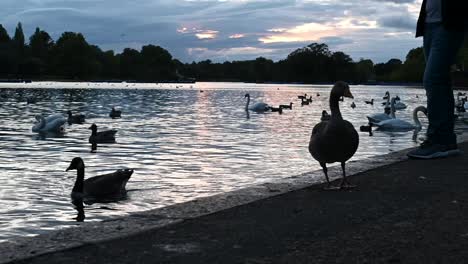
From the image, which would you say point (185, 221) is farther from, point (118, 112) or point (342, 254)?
point (118, 112)

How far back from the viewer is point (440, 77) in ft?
26.7

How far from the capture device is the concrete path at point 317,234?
390cm

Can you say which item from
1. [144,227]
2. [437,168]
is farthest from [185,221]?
[437,168]

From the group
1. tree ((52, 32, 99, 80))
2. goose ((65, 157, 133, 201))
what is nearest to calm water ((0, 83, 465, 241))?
goose ((65, 157, 133, 201))

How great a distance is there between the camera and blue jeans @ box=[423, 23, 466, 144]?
800 cm

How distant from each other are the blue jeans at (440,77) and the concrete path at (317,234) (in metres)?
2.14

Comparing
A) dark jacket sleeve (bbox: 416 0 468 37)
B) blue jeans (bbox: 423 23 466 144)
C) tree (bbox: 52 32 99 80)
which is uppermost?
tree (bbox: 52 32 99 80)

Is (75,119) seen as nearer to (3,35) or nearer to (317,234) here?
(317,234)

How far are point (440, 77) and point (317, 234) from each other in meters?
4.39

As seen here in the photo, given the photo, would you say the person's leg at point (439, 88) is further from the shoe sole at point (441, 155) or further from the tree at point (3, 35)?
the tree at point (3, 35)

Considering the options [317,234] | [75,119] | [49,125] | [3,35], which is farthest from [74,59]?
[317,234]

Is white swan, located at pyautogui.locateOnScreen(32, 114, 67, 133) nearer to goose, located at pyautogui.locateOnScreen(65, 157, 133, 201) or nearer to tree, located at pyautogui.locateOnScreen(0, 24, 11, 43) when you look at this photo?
goose, located at pyautogui.locateOnScreen(65, 157, 133, 201)

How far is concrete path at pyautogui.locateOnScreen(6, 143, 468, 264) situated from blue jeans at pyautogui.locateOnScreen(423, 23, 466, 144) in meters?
2.14

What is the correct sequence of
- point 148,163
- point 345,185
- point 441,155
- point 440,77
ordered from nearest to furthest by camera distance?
point 345,185 → point 440,77 → point 441,155 → point 148,163
